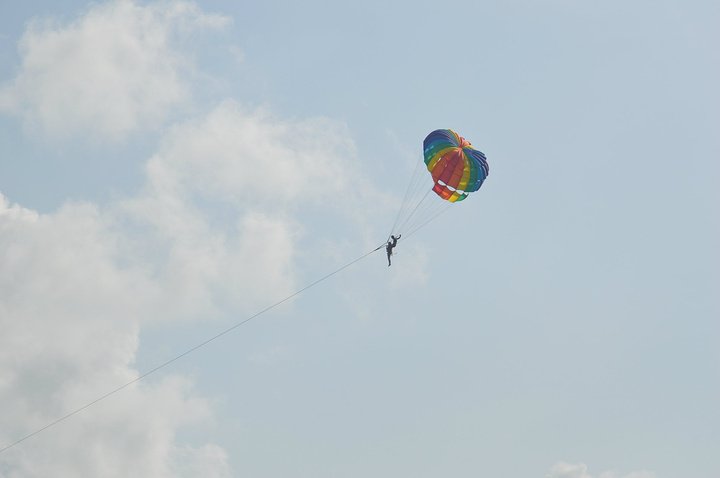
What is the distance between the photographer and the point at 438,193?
65.8 m

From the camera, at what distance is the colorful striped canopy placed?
6444cm

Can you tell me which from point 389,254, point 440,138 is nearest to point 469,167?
point 440,138

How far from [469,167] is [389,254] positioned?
7653 millimetres

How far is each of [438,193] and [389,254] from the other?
572 centimetres

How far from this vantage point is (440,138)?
214 ft

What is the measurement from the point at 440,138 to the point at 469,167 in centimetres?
271

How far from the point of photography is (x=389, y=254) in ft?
207

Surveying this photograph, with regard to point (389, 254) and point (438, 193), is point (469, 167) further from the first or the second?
point (389, 254)

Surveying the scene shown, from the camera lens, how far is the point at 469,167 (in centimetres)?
6450

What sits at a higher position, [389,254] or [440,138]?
[440,138]

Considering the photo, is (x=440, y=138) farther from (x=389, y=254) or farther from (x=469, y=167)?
(x=389, y=254)

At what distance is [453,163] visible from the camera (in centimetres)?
6438

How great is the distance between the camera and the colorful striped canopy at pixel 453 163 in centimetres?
6444
